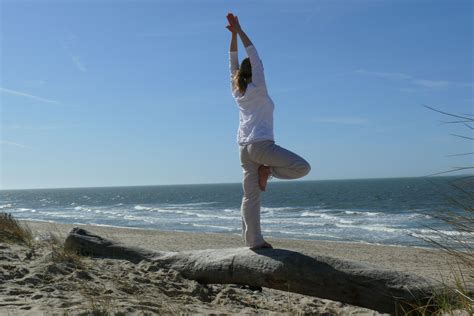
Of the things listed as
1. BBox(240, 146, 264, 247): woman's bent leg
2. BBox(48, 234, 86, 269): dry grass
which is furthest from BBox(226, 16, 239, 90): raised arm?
BBox(48, 234, 86, 269): dry grass

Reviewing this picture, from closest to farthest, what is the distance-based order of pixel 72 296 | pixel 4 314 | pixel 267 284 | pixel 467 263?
pixel 467 263 → pixel 4 314 → pixel 72 296 → pixel 267 284

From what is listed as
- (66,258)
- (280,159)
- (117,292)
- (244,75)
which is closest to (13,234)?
(66,258)

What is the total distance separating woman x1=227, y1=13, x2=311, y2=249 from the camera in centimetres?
525

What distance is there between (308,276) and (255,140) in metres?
1.54

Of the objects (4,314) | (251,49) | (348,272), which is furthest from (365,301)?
(4,314)

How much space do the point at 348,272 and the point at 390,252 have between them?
1377cm

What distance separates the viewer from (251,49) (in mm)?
5262

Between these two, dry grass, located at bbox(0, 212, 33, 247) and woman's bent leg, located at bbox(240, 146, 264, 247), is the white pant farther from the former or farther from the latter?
dry grass, located at bbox(0, 212, 33, 247)

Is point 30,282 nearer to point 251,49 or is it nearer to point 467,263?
point 251,49

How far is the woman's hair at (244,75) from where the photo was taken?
5465 mm

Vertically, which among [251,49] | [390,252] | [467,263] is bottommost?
[390,252]

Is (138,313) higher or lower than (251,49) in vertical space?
lower

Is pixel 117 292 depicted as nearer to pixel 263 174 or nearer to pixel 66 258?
pixel 66 258

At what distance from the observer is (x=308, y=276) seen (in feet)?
17.2
